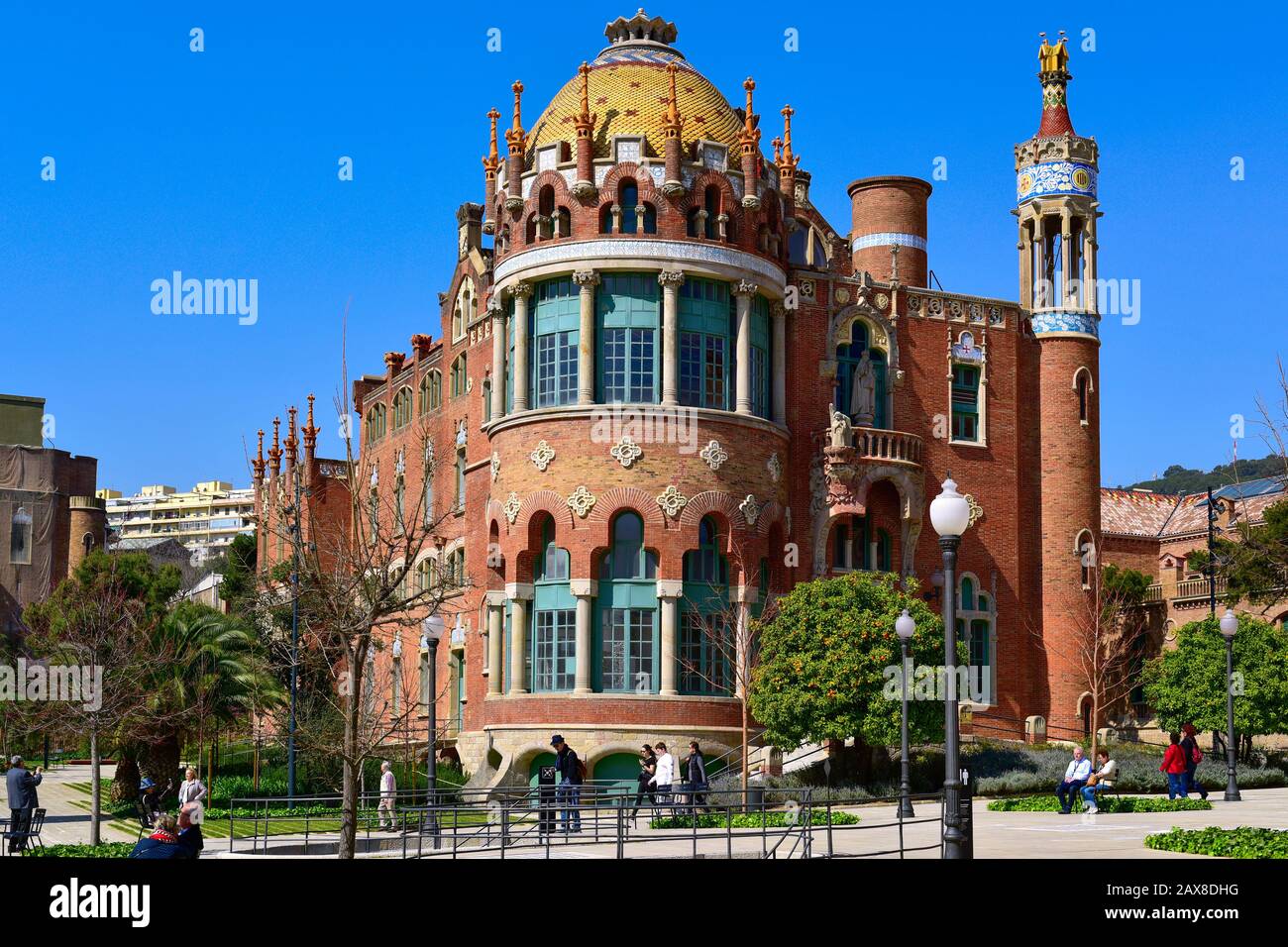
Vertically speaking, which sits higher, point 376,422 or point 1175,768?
point 376,422

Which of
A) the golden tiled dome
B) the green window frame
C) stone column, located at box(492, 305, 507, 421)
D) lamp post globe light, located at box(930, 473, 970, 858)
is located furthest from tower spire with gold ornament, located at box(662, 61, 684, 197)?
lamp post globe light, located at box(930, 473, 970, 858)

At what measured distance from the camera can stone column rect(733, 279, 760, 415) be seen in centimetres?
4091

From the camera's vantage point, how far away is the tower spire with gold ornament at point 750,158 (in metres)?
41.5

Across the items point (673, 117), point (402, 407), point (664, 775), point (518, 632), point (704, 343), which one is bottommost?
point (664, 775)

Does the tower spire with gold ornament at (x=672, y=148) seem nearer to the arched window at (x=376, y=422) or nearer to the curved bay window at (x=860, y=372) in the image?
the curved bay window at (x=860, y=372)

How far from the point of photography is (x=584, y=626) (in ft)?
129

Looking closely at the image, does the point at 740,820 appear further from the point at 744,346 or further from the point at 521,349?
the point at 521,349

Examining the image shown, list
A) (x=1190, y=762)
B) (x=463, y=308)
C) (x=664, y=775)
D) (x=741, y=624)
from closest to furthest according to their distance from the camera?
(x=664, y=775) → (x=1190, y=762) → (x=741, y=624) → (x=463, y=308)

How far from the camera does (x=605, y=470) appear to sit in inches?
1563

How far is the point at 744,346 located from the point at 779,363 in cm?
184

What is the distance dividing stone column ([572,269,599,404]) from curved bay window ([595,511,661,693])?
313cm

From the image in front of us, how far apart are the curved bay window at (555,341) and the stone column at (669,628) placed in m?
5.09

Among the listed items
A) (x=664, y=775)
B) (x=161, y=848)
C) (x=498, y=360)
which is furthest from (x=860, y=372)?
(x=161, y=848)
